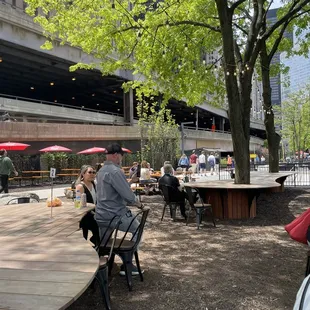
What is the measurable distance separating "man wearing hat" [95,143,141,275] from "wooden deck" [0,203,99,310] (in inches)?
13.1

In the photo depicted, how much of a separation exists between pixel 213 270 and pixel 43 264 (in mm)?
2915

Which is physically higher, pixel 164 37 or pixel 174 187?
pixel 164 37

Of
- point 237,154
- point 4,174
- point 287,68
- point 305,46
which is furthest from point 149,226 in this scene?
point 287,68

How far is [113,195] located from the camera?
445 cm

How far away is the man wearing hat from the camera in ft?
14.3

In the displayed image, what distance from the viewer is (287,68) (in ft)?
54.3

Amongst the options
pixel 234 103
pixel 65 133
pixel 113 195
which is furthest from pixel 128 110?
pixel 113 195

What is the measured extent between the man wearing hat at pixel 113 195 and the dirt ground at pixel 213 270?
787mm

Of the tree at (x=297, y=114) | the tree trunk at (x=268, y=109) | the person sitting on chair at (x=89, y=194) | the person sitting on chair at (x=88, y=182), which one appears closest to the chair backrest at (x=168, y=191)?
the person sitting on chair at (x=89, y=194)

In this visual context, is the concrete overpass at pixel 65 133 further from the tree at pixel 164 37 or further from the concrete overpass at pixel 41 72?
the tree at pixel 164 37

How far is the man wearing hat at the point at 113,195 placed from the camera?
4.34 metres

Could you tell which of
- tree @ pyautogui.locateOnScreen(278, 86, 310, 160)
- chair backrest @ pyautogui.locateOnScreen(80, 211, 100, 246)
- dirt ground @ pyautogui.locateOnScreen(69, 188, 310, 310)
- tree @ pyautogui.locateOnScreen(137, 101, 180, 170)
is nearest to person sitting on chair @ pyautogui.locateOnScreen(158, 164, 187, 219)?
dirt ground @ pyautogui.locateOnScreen(69, 188, 310, 310)

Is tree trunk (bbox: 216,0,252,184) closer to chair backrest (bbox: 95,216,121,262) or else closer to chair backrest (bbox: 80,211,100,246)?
chair backrest (bbox: 80,211,100,246)

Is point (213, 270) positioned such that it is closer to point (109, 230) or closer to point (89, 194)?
point (109, 230)
